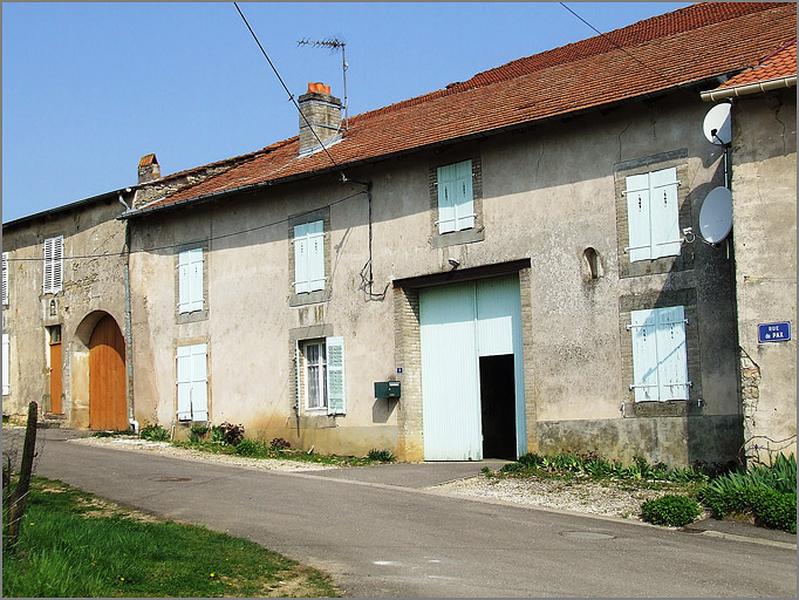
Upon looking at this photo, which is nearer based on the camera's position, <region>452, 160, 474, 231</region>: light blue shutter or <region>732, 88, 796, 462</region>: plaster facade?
<region>732, 88, 796, 462</region>: plaster facade

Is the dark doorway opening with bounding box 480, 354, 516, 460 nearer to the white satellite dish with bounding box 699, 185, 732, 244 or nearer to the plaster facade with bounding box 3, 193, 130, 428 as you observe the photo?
the white satellite dish with bounding box 699, 185, 732, 244

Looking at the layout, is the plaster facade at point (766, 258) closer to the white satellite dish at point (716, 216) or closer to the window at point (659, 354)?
the white satellite dish at point (716, 216)

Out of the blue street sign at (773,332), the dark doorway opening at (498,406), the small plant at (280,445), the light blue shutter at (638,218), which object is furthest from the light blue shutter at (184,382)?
the blue street sign at (773,332)

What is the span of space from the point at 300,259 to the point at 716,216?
29.2ft

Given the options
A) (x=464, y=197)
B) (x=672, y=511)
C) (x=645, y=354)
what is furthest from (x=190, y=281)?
(x=672, y=511)

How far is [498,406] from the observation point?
18.3 m

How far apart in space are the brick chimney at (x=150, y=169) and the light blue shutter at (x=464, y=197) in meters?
9.60

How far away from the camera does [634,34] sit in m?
21.5

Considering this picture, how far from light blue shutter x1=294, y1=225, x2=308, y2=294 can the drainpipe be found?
30.2 ft

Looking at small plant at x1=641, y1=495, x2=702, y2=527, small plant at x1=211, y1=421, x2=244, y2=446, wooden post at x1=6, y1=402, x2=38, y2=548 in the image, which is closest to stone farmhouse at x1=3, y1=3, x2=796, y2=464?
small plant at x1=211, y1=421, x2=244, y2=446

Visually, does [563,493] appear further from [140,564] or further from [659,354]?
[140,564]

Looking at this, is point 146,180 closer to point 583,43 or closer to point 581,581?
point 583,43

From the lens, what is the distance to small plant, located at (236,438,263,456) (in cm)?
1944

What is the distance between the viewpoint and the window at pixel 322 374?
18906mm
